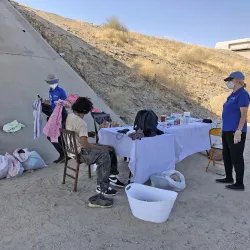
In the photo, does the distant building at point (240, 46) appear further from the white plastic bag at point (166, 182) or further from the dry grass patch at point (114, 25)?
the white plastic bag at point (166, 182)

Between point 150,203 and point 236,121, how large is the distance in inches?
73.0

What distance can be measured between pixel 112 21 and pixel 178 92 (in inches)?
469

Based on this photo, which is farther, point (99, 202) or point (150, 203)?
point (99, 202)

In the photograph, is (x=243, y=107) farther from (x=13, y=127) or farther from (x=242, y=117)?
(x=13, y=127)

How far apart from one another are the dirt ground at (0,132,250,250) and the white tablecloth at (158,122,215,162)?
0.69m

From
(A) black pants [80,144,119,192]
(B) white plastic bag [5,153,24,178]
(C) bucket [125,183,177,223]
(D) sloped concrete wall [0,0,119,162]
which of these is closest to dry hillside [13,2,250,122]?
(D) sloped concrete wall [0,0,119,162]

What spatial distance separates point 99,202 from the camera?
12.1 feet

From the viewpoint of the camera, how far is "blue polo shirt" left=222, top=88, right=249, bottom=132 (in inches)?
161

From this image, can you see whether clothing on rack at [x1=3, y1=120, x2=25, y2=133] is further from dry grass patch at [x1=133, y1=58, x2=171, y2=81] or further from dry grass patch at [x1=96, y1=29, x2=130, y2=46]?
dry grass patch at [x1=96, y1=29, x2=130, y2=46]

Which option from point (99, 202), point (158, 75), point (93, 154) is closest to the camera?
point (99, 202)

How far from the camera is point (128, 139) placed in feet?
13.7

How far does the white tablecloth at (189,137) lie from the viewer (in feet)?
15.9

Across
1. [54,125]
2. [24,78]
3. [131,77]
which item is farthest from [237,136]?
[131,77]

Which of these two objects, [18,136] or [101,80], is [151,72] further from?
[18,136]
